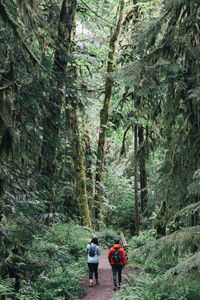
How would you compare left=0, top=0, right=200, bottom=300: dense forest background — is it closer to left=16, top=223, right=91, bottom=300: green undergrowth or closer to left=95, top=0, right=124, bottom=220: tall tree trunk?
left=16, top=223, right=91, bottom=300: green undergrowth

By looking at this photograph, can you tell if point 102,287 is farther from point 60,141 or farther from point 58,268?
point 60,141

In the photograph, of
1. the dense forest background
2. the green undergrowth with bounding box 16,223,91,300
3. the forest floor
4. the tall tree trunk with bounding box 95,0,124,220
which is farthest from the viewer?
the tall tree trunk with bounding box 95,0,124,220

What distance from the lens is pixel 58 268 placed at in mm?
9688

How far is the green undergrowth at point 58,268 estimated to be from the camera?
19.8ft

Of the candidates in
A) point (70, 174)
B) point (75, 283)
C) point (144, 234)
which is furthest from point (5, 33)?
point (144, 234)

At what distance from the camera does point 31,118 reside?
236 inches

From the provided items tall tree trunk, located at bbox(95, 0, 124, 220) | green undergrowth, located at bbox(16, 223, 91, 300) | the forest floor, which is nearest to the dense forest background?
green undergrowth, located at bbox(16, 223, 91, 300)

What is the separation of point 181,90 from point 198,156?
1.75 m

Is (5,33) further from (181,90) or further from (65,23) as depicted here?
(65,23)

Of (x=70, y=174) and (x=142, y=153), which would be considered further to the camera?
(x=142, y=153)

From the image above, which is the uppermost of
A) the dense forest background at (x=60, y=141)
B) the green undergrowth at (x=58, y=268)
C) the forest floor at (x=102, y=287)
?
Answer: the dense forest background at (x=60, y=141)

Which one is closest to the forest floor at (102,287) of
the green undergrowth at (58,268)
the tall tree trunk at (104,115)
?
the green undergrowth at (58,268)

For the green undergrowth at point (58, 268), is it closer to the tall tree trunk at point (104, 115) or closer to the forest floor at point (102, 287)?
the forest floor at point (102, 287)

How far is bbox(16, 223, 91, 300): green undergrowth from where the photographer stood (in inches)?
237
